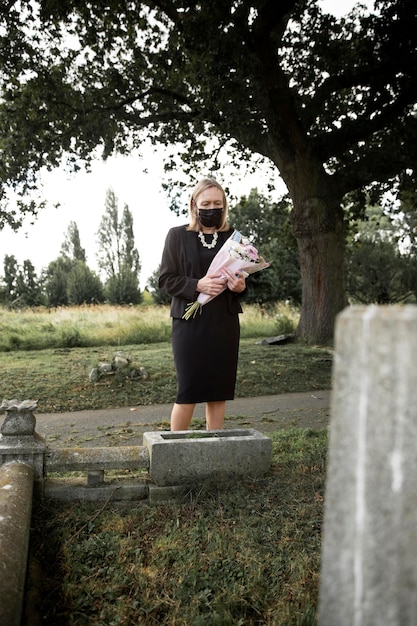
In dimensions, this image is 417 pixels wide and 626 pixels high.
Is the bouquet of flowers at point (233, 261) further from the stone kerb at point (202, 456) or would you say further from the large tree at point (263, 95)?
the large tree at point (263, 95)

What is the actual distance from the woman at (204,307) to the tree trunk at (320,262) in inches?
314

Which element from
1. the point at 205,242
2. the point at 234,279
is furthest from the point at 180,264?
the point at 234,279

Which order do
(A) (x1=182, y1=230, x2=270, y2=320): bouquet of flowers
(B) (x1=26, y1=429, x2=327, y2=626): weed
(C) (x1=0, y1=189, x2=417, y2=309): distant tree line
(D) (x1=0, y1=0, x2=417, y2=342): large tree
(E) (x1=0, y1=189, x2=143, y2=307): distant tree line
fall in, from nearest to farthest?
(B) (x1=26, y1=429, x2=327, y2=626): weed → (A) (x1=182, y1=230, x2=270, y2=320): bouquet of flowers → (D) (x1=0, y1=0, x2=417, y2=342): large tree → (C) (x1=0, y1=189, x2=417, y2=309): distant tree line → (E) (x1=0, y1=189, x2=143, y2=307): distant tree line

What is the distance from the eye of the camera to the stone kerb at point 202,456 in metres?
3.57

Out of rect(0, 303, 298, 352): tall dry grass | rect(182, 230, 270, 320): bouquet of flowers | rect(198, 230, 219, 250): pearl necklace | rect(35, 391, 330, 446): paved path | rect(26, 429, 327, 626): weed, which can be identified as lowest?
rect(35, 391, 330, 446): paved path

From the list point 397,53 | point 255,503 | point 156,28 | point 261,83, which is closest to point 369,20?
point 397,53

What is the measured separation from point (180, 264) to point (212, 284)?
384 millimetres

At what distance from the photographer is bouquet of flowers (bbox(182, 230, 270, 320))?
3.77m

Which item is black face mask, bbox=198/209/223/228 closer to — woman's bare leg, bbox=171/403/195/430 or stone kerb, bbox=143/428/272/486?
woman's bare leg, bbox=171/403/195/430

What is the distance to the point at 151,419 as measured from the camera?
6488 millimetres

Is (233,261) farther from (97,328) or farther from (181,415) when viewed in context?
(97,328)

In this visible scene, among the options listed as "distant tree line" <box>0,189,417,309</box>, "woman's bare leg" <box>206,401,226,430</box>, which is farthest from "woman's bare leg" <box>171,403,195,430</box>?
"distant tree line" <box>0,189,417,309</box>

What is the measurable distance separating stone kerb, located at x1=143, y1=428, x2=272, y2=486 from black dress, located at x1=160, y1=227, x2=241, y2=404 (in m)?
0.32

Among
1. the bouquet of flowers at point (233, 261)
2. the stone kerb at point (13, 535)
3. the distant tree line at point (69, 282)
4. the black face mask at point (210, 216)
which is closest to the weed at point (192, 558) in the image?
the stone kerb at point (13, 535)
